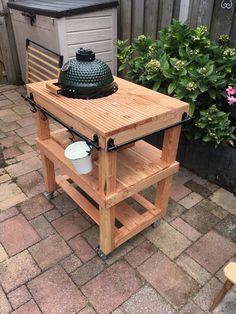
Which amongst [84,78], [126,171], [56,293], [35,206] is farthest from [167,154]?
[35,206]

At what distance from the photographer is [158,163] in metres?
1.98

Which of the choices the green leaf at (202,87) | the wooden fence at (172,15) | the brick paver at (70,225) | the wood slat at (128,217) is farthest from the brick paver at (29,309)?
the wooden fence at (172,15)

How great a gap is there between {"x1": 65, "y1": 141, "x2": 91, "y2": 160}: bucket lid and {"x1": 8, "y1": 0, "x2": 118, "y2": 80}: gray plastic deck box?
6.68 feet

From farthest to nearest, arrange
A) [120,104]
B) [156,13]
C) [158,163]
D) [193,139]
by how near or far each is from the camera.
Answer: [156,13] → [193,139] → [158,163] → [120,104]

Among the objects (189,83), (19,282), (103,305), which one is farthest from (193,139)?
(19,282)

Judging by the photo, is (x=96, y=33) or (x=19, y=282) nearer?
(x=19, y=282)

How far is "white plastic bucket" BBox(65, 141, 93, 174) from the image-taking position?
1.62 metres

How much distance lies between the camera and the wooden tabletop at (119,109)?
4.91 ft

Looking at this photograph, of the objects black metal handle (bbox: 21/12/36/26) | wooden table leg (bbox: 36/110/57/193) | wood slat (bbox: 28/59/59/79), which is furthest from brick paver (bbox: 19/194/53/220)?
black metal handle (bbox: 21/12/36/26)

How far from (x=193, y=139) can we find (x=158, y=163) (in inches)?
36.9

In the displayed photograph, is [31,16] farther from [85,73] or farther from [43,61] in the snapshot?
[85,73]

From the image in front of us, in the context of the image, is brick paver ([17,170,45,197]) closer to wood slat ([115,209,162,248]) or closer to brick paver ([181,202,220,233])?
wood slat ([115,209,162,248])

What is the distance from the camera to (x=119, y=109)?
1.64m

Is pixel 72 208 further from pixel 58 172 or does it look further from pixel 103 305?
pixel 103 305
